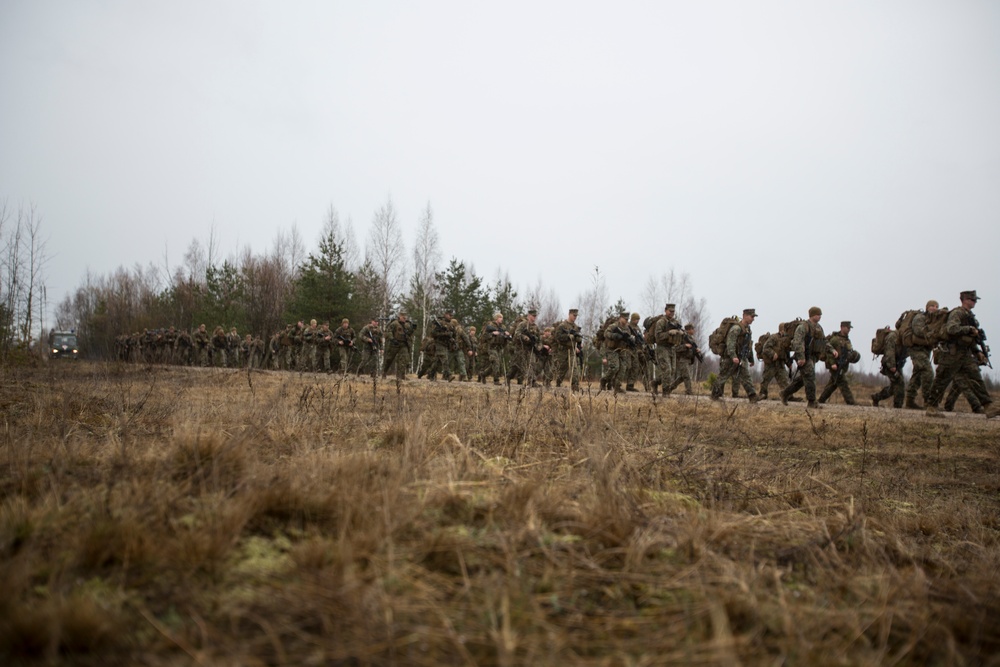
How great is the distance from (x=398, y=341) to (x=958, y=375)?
43.2ft

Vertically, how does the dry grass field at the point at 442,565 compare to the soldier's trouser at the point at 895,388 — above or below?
below

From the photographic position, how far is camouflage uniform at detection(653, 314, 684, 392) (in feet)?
42.9

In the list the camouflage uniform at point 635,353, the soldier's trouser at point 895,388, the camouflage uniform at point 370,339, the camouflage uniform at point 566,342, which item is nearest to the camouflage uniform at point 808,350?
the soldier's trouser at point 895,388

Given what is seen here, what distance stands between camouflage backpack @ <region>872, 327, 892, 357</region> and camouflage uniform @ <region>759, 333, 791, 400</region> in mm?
1969

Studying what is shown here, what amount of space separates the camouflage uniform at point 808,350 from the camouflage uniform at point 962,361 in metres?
2.06

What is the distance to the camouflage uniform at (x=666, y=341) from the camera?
1306cm

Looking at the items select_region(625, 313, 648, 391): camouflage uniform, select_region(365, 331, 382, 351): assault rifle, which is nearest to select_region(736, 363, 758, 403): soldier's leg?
select_region(625, 313, 648, 391): camouflage uniform

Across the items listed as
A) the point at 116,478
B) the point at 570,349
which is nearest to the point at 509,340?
the point at 570,349

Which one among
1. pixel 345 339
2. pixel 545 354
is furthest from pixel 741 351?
pixel 345 339

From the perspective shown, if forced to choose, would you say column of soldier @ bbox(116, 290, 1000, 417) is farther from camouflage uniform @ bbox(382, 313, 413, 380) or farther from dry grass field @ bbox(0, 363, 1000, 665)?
dry grass field @ bbox(0, 363, 1000, 665)

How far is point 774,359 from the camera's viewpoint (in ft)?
47.1

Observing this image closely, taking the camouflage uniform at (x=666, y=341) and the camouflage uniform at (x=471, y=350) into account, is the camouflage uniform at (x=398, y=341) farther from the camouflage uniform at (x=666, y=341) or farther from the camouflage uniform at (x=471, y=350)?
the camouflage uniform at (x=666, y=341)

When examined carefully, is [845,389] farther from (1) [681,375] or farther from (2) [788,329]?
(1) [681,375]

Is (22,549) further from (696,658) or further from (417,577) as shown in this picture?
(696,658)
